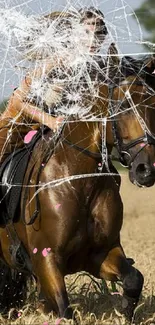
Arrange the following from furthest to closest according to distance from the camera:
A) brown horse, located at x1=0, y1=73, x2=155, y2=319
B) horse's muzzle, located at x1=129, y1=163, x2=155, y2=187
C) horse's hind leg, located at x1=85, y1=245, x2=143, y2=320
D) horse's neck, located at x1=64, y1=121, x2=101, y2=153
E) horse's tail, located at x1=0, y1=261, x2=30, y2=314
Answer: horse's tail, located at x1=0, y1=261, x2=30, y2=314, horse's hind leg, located at x1=85, y1=245, x2=143, y2=320, horse's neck, located at x1=64, y1=121, x2=101, y2=153, brown horse, located at x1=0, y1=73, x2=155, y2=319, horse's muzzle, located at x1=129, y1=163, x2=155, y2=187

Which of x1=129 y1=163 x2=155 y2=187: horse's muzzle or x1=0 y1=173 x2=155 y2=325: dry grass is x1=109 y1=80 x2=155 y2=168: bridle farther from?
x1=0 y1=173 x2=155 y2=325: dry grass

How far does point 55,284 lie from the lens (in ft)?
22.3

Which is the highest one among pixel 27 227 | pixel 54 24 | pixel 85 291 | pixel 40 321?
pixel 54 24

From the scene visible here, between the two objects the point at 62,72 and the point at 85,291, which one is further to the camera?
the point at 85,291

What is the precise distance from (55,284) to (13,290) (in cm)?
164

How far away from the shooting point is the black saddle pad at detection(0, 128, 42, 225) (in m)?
7.33

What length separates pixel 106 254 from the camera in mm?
7176

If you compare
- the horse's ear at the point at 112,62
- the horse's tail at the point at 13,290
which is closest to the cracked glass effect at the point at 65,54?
the horse's ear at the point at 112,62

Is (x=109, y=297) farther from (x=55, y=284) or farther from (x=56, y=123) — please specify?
(x=56, y=123)

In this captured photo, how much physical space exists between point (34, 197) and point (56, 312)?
Answer: 0.89 m

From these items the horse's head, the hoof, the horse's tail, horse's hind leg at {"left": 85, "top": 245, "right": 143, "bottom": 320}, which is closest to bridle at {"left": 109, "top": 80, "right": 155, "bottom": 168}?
the horse's head

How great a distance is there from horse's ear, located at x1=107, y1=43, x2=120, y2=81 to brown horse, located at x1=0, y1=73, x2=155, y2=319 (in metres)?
0.11

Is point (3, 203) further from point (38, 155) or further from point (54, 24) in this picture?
point (54, 24)

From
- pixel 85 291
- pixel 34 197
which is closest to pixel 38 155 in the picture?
pixel 34 197
